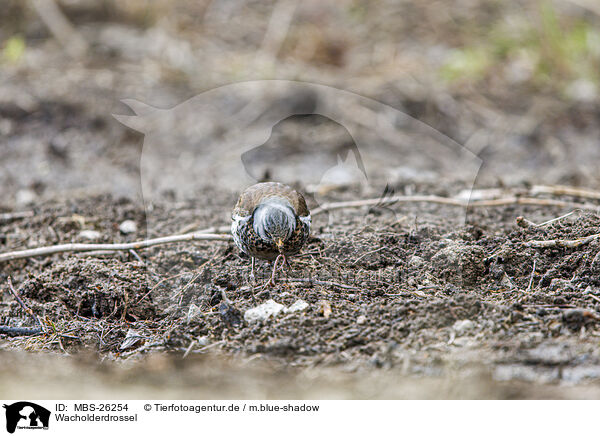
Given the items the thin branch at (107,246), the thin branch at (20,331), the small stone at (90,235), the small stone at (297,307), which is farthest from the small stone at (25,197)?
the small stone at (297,307)

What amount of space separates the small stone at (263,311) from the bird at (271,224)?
23cm

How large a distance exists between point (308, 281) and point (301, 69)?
486cm

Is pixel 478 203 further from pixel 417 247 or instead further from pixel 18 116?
pixel 18 116

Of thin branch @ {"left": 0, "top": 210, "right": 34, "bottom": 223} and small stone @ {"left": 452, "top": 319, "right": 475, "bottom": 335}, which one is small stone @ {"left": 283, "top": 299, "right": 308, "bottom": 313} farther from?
thin branch @ {"left": 0, "top": 210, "right": 34, "bottom": 223}

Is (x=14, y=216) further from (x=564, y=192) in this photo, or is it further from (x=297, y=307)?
(x=564, y=192)

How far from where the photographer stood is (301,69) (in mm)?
7824

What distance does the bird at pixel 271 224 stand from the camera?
11.4 ft

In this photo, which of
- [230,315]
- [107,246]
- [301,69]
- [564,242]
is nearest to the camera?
[230,315]

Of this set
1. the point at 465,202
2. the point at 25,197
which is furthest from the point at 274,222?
the point at 25,197

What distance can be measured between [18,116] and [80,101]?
26.2 inches

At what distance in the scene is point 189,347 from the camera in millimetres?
3059

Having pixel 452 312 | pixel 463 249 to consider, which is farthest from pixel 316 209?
pixel 452 312
